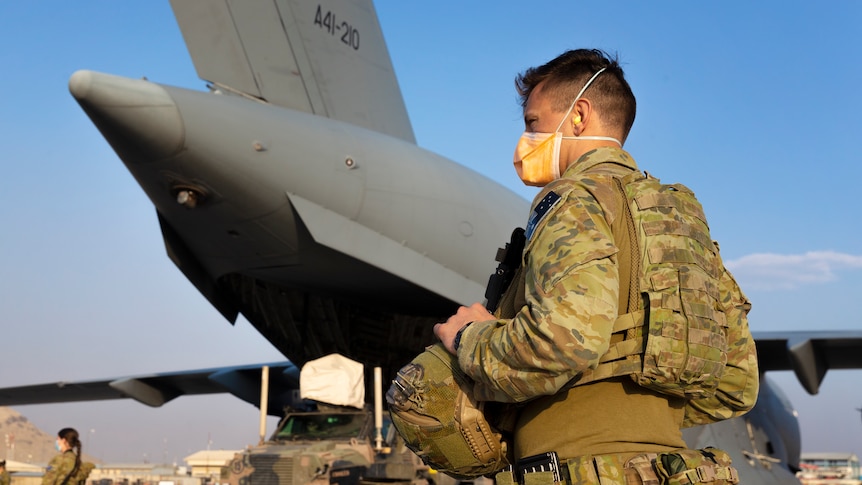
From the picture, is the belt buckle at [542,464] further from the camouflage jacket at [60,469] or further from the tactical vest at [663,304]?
the camouflage jacket at [60,469]

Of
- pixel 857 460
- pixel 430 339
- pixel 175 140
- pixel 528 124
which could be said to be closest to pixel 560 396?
pixel 528 124

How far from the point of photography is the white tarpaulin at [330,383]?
873 cm

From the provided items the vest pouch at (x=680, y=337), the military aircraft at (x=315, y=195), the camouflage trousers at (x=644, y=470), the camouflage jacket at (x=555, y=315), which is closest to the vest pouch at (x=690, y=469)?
the camouflage trousers at (x=644, y=470)

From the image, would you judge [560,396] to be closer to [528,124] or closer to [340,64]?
[528,124]

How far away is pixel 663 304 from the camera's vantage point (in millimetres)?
1886

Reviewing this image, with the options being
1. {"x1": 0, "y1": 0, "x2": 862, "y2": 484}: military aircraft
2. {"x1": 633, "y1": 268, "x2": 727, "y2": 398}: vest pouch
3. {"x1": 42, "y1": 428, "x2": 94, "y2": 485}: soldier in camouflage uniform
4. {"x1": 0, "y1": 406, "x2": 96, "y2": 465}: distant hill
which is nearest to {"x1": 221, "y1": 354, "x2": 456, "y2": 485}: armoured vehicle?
{"x1": 42, "y1": 428, "x2": 94, "y2": 485}: soldier in camouflage uniform

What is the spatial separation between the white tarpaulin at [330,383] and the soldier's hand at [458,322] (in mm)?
6848

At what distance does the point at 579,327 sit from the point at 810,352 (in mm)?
11456

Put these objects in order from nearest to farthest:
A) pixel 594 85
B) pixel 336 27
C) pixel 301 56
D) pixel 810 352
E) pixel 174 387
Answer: pixel 594 85 < pixel 301 56 < pixel 336 27 < pixel 810 352 < pixel 174 387

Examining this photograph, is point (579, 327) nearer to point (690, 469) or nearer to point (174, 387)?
point (690, 469)

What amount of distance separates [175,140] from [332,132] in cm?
189

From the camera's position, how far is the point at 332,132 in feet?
30.0

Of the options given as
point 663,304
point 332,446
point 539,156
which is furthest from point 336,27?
point 663,304

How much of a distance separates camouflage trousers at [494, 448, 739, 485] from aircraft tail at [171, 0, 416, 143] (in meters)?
7.84
